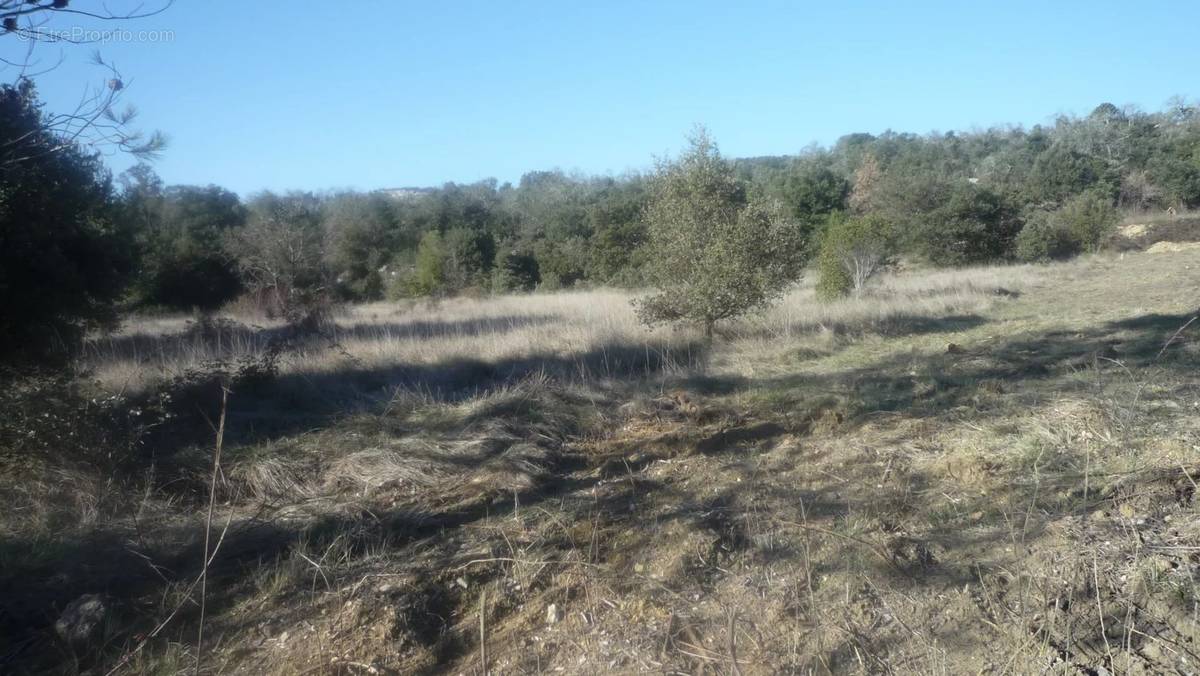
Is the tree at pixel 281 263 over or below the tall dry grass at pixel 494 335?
over

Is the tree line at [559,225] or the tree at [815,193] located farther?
the tree at [815,193]

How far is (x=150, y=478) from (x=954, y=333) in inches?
459

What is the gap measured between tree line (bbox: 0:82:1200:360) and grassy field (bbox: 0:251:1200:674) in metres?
1.82

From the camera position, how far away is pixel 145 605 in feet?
14.2

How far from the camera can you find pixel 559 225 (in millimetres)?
35938

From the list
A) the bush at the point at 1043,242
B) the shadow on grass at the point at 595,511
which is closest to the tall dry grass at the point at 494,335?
the shadow on grass at the point at 595,511

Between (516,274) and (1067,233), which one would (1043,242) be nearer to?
(1067,233)

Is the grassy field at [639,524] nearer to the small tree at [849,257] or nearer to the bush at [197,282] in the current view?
the small tree at [849,257]

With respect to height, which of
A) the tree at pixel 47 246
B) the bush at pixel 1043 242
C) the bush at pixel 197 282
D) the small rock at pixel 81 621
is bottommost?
the bush at pixel 1043 242

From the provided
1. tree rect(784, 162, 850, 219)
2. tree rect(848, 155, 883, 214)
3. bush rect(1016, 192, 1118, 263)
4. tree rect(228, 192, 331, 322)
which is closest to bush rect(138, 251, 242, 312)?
tree rect(228, 192, 331, 322)

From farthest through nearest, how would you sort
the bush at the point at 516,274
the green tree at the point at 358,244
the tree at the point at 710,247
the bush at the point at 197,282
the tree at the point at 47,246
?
the bush at the point at 516,274, the green tree at the point at 358,244, the bush at the point at 197,282, the tree at the point at 710,247, the tree at the point at 47,246

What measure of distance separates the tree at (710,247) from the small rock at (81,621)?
9770mm

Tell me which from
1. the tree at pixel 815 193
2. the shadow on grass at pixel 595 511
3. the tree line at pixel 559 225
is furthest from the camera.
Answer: the tree at pixel 815 193

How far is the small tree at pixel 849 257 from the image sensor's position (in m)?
18.7
